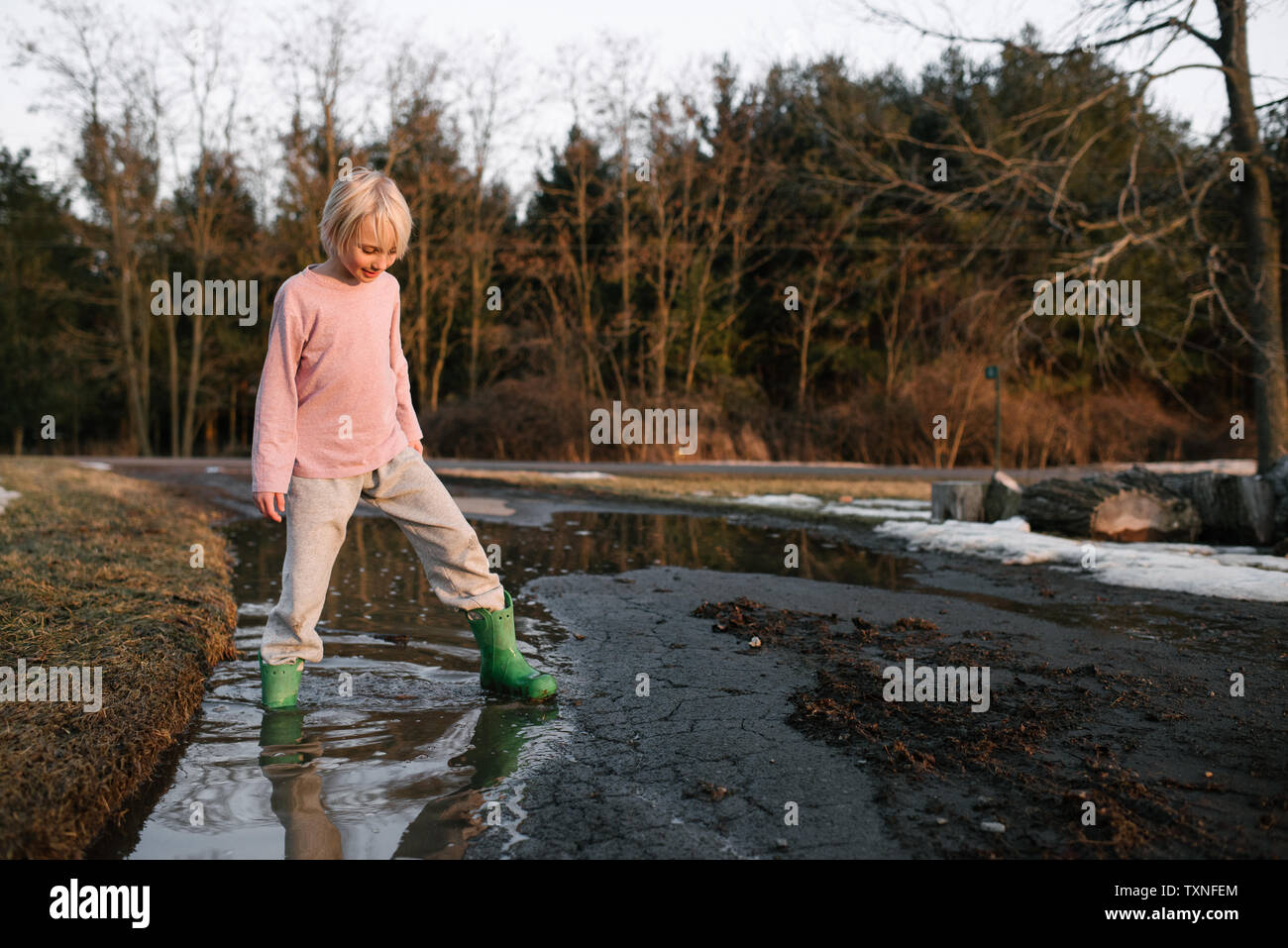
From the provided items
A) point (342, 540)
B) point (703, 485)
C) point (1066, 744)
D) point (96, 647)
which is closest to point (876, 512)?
point (703, 485)

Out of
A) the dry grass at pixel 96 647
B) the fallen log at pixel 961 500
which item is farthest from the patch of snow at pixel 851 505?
the dry grass at pixel 96 647

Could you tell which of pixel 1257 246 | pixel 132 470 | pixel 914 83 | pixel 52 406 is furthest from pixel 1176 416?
pixel 52 406

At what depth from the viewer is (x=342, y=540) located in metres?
4.04

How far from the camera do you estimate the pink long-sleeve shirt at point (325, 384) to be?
3.76 meters

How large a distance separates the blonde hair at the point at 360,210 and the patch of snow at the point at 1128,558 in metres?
5.81

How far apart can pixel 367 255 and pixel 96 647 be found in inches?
84.1

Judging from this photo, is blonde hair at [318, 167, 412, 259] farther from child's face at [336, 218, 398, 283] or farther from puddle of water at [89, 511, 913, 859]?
puddle of water at [89, 511, 913, 859]

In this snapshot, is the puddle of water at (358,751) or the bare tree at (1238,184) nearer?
the puddle of water at (358,751)

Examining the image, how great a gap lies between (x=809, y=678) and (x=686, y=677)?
1.79ft

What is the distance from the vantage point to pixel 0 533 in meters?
7.42

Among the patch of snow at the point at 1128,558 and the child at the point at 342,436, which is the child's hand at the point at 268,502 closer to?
the child at the point at 342,436

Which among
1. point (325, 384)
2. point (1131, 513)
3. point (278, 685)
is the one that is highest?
point (325, 384)

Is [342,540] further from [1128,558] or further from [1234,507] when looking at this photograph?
[1234,507]
